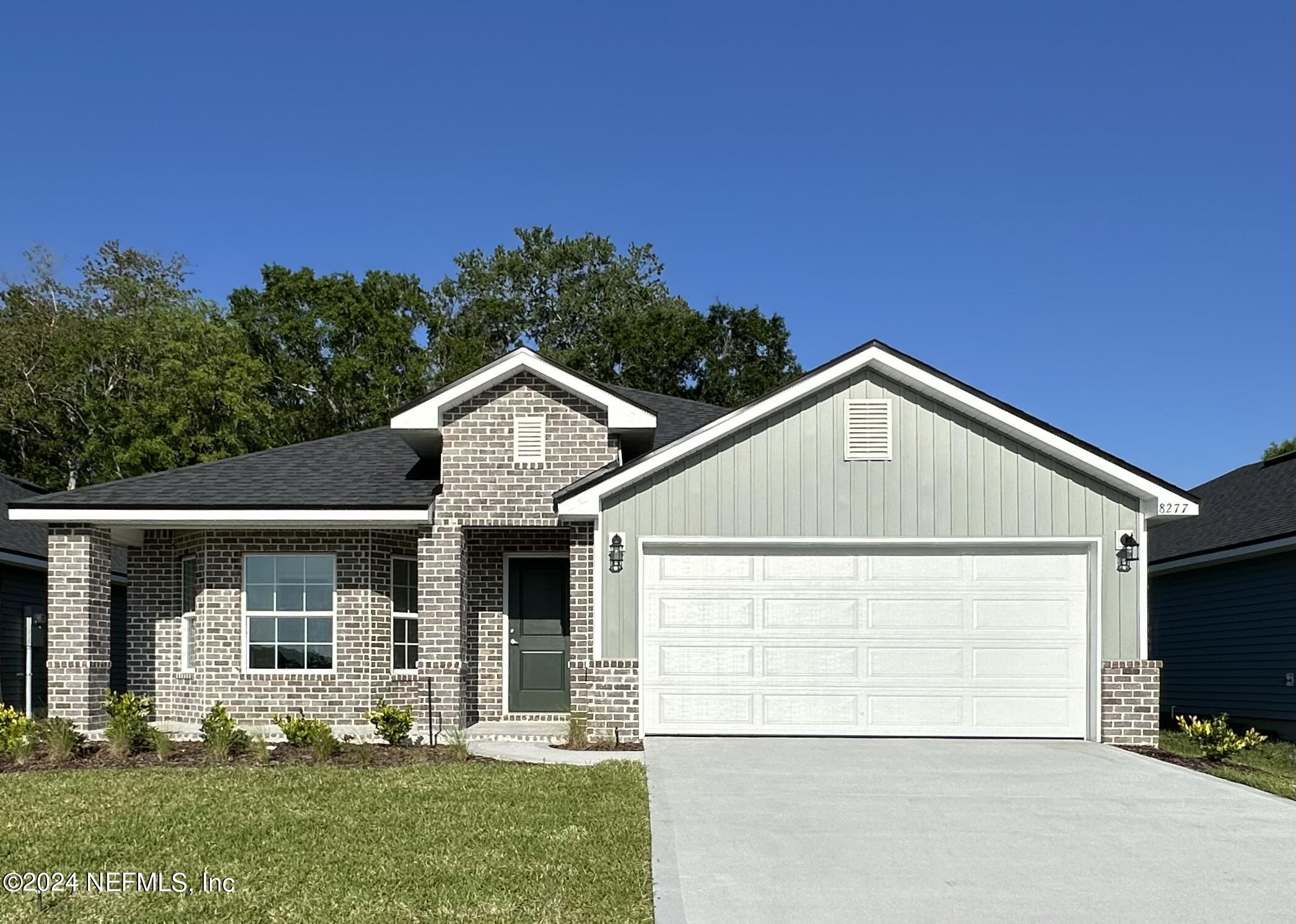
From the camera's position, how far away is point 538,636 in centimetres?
1725

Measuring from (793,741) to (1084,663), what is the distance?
3472 millimetres

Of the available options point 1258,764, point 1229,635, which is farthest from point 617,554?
point 1229,635

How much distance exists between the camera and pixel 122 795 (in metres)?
10.7

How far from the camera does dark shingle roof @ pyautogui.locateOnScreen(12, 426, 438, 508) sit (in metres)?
15.8

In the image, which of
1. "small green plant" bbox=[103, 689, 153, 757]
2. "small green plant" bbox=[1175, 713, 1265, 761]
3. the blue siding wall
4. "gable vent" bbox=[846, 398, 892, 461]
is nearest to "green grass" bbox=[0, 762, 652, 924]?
"small green plant" bbox=[103, 689, 153, 757]

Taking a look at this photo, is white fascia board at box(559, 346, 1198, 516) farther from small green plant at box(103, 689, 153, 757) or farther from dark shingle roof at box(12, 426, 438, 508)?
small green plant at box(103, 689, 153, 757)

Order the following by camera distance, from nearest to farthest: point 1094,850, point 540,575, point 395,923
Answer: point 395,923, point 1094,850, point 540,575

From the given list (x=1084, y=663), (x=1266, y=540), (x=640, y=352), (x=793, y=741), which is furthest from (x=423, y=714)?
(x=640, y=352)

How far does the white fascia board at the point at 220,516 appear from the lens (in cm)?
1560

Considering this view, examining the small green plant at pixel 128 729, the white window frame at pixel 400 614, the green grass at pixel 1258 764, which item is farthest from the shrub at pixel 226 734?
the green grass at pixel 1258 764

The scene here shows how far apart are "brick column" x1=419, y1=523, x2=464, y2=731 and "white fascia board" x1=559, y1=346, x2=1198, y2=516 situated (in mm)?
2064

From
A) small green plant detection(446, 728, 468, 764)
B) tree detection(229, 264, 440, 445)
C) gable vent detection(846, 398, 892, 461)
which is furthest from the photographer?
tree detection(229, 264, 440, 445)

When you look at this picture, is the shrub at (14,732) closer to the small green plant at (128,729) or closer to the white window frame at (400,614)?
the small green plant at (128,729)

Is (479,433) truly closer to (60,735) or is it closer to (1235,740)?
(60,735)
